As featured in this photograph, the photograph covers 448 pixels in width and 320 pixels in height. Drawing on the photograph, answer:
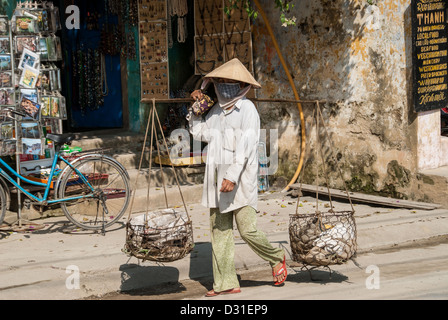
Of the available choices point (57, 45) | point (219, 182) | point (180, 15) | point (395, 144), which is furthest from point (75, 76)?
point (219, 182)

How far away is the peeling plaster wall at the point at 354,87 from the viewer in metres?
8.81

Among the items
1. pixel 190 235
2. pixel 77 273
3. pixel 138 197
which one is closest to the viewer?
pixel 190 235

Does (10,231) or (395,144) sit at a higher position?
(395,144)

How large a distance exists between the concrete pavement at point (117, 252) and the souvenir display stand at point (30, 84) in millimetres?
851

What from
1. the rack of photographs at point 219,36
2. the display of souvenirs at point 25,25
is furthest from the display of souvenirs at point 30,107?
the rack of photographs at point 219,36

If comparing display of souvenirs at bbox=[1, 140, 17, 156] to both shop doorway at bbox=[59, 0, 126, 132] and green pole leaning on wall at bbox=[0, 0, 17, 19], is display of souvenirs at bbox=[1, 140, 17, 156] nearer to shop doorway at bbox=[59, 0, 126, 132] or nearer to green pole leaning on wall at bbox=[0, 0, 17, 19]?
green pole leaning on wall at bbox=[0, 0, 17, 19]

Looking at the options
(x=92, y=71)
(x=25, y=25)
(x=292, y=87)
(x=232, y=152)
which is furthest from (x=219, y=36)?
(x=232, y=152)

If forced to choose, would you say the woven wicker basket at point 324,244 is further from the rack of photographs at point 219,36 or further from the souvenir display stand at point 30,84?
the rack of photographs at point 219,36

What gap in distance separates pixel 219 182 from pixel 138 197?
3.18 meters

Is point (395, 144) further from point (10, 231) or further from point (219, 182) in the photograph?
point (10, 231)

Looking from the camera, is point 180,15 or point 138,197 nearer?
point 138,197

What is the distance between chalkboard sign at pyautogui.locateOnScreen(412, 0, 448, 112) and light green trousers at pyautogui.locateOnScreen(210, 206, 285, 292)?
4000 millimetres

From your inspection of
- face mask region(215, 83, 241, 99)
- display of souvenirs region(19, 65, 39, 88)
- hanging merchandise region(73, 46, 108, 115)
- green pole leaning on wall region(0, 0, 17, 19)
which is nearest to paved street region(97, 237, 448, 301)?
face mask region(215, 83, 241, 99)

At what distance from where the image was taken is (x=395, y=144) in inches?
350
